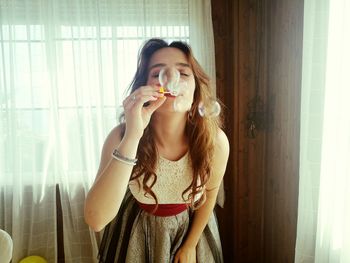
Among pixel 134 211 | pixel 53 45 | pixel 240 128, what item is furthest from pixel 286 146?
pixel 53 45

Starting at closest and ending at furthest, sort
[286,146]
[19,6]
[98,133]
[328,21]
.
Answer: [328,21]
[286,146]
[19,6]
[98,133]

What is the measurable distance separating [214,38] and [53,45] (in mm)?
1030

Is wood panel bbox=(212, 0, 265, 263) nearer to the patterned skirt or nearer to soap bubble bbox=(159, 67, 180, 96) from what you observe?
the patterned skirt

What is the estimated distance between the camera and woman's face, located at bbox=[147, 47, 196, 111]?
0.93m

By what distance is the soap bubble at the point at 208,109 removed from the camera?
1.06 metres

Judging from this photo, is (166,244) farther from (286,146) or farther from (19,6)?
(19,6)

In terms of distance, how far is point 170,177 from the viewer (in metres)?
1.02

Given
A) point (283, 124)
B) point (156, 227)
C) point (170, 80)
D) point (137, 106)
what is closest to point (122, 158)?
point (137, 106)

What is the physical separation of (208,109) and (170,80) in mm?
272

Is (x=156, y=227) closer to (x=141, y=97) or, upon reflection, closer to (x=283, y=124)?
(x=141, y=97)

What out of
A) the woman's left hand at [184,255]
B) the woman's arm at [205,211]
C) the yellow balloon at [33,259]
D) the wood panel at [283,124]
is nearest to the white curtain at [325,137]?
the wood panel at [283,124]

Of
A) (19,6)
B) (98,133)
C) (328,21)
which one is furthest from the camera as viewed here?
(98,133)

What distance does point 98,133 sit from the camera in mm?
1736

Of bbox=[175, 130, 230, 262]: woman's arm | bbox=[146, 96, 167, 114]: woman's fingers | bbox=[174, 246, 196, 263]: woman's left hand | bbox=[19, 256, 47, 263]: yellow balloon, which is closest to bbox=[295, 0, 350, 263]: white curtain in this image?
bbox=[175, 130, 230, 262]: woman's arm
